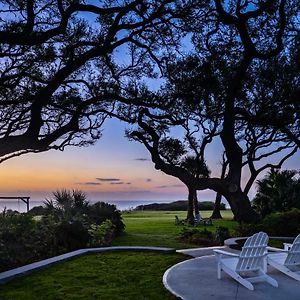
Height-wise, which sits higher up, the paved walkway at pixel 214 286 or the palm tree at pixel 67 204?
the palm tree at pixel 67 204

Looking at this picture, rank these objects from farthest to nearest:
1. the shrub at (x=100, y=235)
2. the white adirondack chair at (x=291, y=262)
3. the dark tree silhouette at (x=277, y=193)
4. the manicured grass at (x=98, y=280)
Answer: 1. the dark tree silhouette at (x=277, y=193)
2. the shrub at (x=100, y=235)
3. the white adirondack chair at (x=291, y=262)
4. the manicured grass at (x=98, y=280)

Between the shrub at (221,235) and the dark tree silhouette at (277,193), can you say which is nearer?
the shrub at (221,235)

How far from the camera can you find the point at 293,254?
8195mm

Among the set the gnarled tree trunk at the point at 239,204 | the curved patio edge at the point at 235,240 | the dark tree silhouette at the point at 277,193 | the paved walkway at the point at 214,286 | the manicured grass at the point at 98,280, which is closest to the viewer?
the paved walkway at the point at 214,286

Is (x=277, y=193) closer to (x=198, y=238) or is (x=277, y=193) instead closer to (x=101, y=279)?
(x=198, y=238)

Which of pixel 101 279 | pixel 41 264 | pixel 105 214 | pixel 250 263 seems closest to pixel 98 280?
pixel 101 279

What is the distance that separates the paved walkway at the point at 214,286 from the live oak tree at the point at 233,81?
9.24 feet

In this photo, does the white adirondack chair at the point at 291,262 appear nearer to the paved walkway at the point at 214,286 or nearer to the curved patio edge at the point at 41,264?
the paved walkway at the point at 214,286

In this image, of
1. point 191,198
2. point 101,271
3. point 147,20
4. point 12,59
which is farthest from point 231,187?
point 191,198

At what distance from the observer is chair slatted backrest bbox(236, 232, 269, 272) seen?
7602 millimetres

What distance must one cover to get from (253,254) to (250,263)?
159 mm

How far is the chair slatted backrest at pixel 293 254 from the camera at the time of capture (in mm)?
8162

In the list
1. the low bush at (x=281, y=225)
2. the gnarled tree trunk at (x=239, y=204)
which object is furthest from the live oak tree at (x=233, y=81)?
the low bush at (x=281, y=225)

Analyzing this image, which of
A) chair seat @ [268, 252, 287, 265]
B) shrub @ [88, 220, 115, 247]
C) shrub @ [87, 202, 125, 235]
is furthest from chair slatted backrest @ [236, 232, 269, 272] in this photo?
shrub @ [87, 202, 125, 235]
